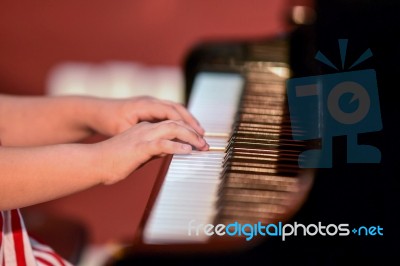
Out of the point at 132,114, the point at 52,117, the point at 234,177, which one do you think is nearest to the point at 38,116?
the point at 52,117

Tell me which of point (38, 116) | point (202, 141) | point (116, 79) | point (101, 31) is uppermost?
point (101, 31)

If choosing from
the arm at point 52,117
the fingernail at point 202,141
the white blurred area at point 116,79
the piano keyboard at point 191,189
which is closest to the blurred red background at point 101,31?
the white blurred area at point 116,79

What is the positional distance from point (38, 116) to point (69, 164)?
29 cm

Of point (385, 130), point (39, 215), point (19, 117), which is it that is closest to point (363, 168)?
point (385, 130)

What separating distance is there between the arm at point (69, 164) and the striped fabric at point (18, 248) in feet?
0.43

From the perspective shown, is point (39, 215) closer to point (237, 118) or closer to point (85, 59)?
point (237, 118)

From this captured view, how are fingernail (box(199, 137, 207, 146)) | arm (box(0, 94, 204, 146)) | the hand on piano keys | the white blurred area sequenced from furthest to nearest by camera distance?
1. the white blurred area
2. arm (box(0, 94, 204, 146))
3. fingernail (box(199, 137, 207, 146))
4. the hand on piano keys

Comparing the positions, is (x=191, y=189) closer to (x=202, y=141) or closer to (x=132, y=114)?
(x=202, y=141)

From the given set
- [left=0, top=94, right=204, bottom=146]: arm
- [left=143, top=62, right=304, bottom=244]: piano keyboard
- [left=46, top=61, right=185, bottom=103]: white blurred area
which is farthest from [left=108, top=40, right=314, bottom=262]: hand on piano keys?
[left=46, top=61, right=185, bottom=103]: white blurred area

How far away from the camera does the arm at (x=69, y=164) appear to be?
841 mm

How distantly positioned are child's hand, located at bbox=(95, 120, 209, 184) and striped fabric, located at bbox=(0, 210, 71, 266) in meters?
0.19

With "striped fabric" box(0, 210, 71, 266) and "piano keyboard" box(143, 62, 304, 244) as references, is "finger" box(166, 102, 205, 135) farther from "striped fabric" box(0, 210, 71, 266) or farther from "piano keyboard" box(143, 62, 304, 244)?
"striped fabric" box(0, 210, 71, 266)

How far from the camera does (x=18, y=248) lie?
97 centimetres

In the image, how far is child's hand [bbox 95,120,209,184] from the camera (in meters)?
0.84
